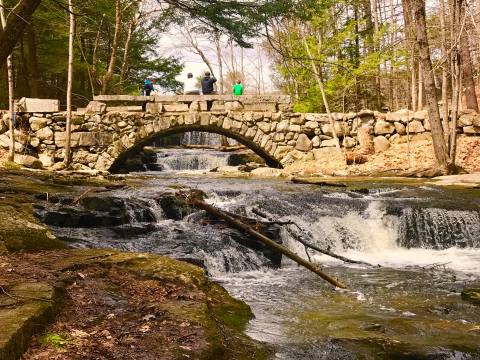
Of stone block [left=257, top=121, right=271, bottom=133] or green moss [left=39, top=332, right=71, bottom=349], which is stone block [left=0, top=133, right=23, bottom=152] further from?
green moss [left=39, top=332, right=71, bottom=349]

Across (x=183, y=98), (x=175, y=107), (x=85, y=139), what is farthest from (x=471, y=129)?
(x=85, y=139)

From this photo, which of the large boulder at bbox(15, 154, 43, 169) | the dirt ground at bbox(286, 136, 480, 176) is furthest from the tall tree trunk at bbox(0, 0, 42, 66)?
the dirt ground at bbox(286, 136, 480, 176)

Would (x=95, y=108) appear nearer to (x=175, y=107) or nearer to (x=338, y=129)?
(x=175, y=107)

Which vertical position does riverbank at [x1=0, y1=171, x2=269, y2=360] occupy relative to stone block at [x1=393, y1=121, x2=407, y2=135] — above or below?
below

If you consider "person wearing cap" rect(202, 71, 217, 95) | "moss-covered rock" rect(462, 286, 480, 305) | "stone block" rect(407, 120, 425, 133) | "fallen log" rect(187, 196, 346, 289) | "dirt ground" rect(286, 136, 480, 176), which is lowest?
"moss-covered rock" rect(462, 286, 480, 305)

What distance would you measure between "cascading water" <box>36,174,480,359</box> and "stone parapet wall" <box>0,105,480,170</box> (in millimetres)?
4661

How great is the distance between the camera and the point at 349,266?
6.52 metres

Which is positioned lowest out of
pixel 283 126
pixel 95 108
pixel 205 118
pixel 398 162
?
pixel 398 162

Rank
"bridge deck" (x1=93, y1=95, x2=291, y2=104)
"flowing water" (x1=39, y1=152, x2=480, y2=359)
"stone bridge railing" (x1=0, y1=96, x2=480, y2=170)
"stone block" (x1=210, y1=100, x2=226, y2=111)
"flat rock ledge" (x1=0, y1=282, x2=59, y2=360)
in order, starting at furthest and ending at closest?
1. "stone block" (x1=210, y1=100, x2=226, y2=111)
2. "bridge deck" (x1=93, y1=95, x2=291, y2=104)
3. "stone bridge railing" (x1=0, y1=96, x2=480, y2=170)
4. "flowing water" (x1=39, y1=152, x2=480, y2=359)
5. "flat rock ledge" (x1=0, y1=282, x2=59, y2=360)

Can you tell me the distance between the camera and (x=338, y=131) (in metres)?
15.7

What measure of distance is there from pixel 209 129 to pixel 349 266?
9.79 meters

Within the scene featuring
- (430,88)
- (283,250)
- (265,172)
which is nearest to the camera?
(283,250)

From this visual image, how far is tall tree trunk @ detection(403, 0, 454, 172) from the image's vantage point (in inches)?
478

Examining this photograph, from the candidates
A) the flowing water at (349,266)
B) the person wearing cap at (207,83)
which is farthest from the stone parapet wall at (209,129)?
the flowing water at (349,266)
